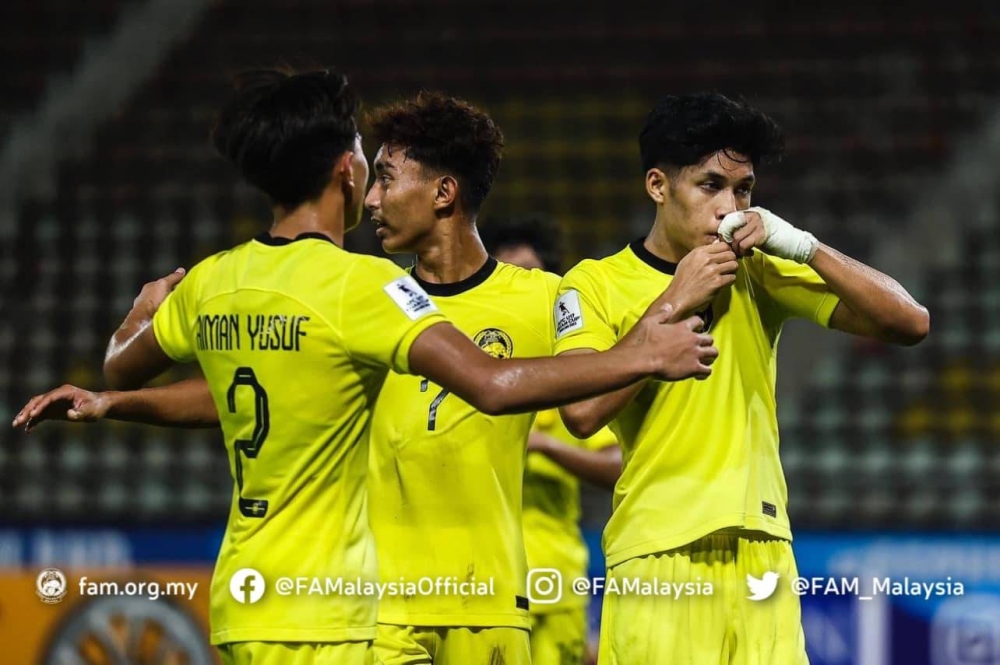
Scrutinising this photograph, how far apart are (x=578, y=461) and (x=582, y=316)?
160 cm

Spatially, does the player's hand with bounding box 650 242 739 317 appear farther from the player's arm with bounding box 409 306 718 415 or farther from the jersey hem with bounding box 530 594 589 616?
the jersey hem with bounding box 530 594 589 616

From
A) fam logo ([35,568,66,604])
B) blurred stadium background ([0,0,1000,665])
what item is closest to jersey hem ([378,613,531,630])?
fam logo ([35,568,66,604])

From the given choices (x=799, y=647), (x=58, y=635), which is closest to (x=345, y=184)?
(x=799, y=647)

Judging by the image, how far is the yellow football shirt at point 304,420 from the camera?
2.80 meters

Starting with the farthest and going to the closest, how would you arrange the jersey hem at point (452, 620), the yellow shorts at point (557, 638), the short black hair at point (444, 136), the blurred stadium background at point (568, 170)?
1. the blurred stadium background at point (568, 170)
2. the yellow shorts at point (557, 638)
3. the short black hair at point (444, 136)
4. the jersey hem at point (452, 620)

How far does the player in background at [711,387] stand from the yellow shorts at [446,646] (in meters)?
0.33

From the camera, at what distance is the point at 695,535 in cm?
320

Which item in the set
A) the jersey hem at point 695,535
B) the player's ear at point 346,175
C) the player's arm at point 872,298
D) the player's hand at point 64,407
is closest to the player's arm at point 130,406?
the player's hand at point 64,407

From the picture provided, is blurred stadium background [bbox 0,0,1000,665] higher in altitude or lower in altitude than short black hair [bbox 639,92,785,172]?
higher

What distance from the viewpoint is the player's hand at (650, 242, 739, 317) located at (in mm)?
3068

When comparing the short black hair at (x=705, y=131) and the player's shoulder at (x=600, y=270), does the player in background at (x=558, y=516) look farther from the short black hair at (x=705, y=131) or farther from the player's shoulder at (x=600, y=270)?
the short black hair at (x=705, y=131)

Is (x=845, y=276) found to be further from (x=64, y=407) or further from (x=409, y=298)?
(x=64, y=407)

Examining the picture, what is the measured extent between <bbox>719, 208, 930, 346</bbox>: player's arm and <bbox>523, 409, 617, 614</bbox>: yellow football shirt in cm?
181

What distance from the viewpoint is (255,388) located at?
2854 mm
